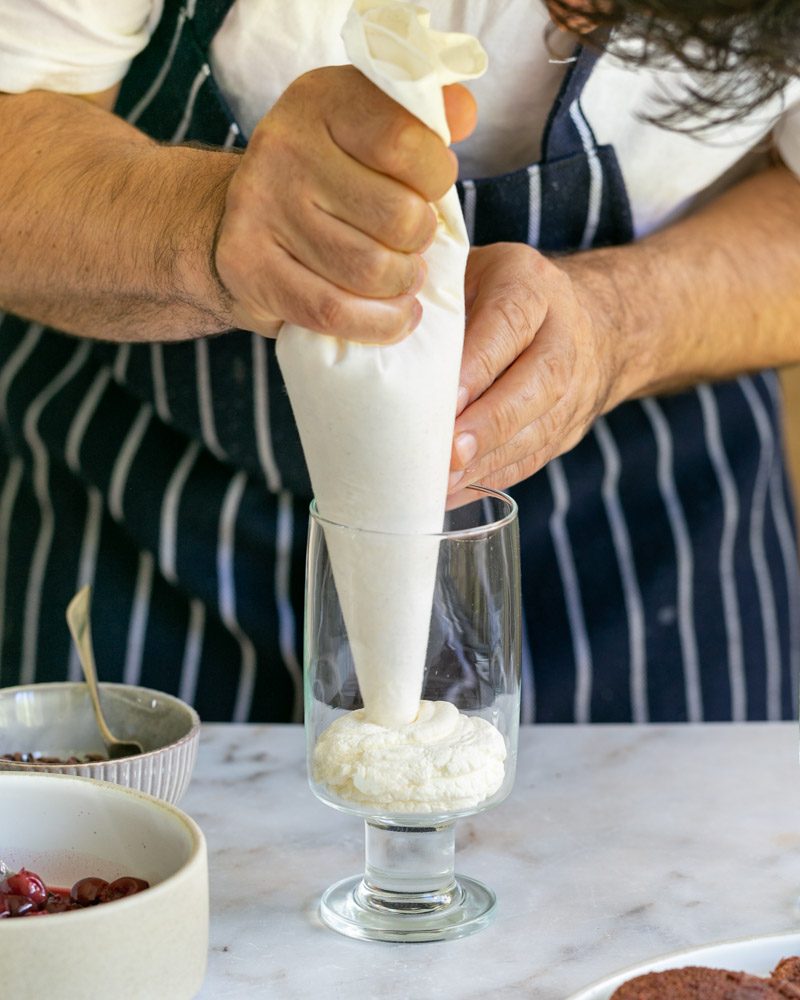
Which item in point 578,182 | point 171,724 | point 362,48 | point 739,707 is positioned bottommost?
point 739,707

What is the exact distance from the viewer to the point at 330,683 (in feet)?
2.44

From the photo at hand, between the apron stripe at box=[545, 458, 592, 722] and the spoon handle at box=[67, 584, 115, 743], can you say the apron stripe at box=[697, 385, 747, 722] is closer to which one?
the apron stripe at box=[545, 458, 592, 722]

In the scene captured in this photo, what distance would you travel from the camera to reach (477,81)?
3.40 feet

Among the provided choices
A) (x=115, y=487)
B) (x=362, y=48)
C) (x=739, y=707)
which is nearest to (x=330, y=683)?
(x=362, y=48)

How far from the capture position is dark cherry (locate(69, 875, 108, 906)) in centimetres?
66

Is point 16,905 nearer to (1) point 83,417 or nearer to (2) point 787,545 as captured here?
(1) point 83,417

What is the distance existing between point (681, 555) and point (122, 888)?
696 mm

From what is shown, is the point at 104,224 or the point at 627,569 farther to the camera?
the point at 627,569

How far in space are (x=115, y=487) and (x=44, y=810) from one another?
0.50 m

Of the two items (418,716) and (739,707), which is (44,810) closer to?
(418,716)

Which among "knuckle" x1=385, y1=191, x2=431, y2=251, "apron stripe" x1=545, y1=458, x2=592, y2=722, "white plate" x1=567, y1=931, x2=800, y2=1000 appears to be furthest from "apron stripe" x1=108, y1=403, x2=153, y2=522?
"white plate" x1=567, y1=931, x2=800, y2=1000

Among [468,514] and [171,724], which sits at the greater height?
[468,514]

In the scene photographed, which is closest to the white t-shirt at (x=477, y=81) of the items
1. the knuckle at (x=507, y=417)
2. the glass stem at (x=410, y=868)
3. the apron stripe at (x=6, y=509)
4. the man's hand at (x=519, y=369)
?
the man's hand at (x=519, y=369)

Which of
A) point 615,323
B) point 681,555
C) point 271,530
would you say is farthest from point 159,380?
point 681,555
